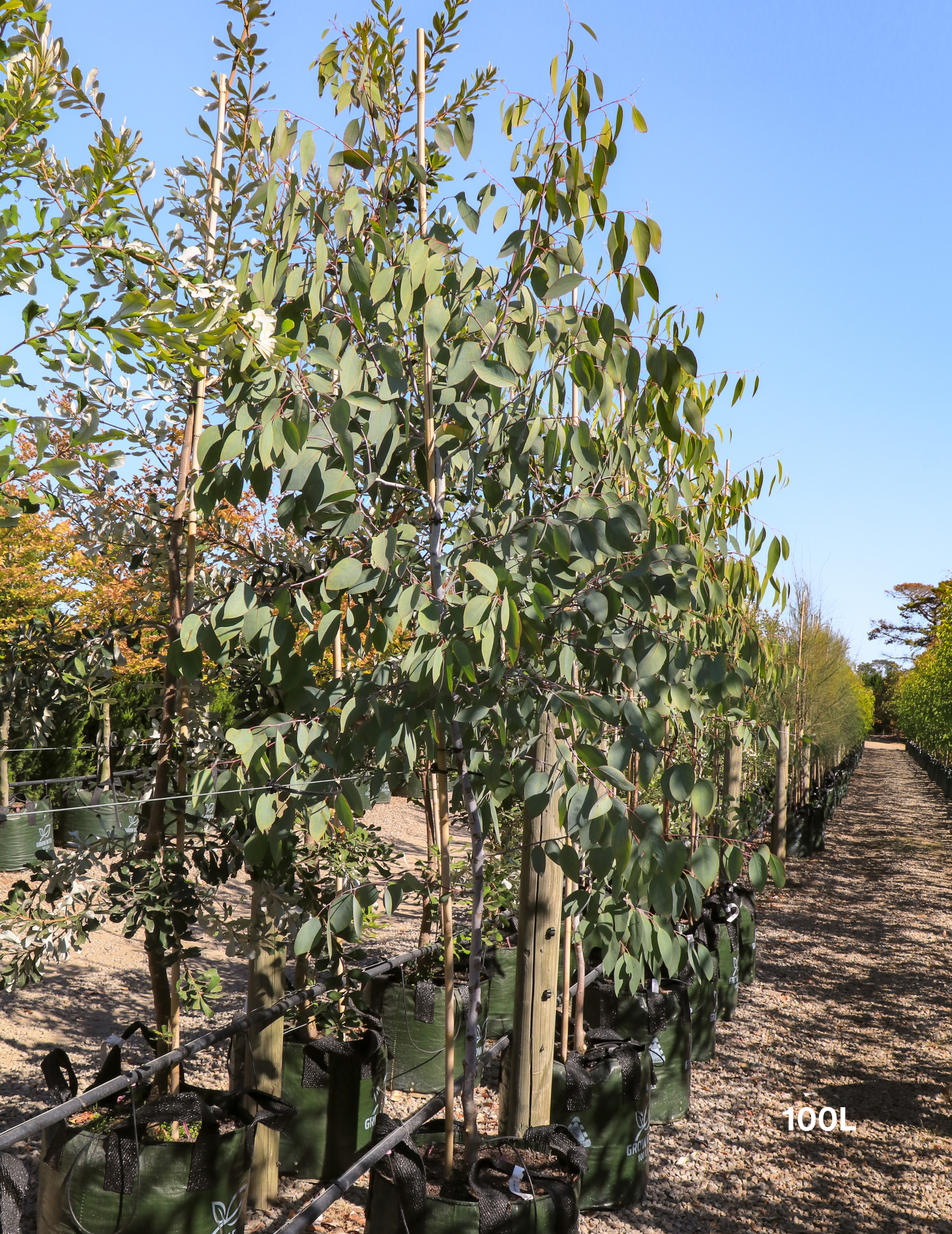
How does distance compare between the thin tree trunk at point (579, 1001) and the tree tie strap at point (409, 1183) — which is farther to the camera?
the thin tree trunk at point (579, 1001)

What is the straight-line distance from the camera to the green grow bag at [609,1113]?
2855 mm

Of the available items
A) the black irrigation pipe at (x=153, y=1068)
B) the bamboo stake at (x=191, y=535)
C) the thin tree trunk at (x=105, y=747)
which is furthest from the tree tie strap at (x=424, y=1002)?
the thin tree trunk at (x=105, y=747)

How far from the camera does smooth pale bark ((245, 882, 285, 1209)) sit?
277cm

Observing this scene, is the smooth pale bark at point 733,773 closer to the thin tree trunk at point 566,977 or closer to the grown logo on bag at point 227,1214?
the thin tree trunk at point 566,977

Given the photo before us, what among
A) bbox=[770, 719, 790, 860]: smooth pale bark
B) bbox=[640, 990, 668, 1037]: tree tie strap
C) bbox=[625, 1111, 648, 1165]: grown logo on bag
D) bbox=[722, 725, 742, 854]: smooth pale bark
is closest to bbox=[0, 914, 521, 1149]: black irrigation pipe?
bbox=[625, 1111, 648, 1165]: grown logo on bag

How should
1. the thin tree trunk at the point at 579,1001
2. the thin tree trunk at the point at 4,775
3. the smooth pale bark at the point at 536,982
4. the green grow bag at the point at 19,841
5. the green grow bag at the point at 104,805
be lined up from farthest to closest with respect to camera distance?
the green grow bag at the point at 19,841, the thin tree trunk at the point at 4,775, the thin tree trunk at the point at 579,1001, the smooth pale bark at the point at 536,982, the green grow bag at the point at 104,805

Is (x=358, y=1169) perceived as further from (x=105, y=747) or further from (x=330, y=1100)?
(x=105, y=747)

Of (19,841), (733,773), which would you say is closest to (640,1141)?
(733,773)

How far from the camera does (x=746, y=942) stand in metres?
5.55

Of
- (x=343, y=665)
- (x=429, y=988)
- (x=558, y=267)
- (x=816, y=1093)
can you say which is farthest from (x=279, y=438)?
(x=816, y=1093)

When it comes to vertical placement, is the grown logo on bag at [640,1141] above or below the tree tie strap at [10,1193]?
below

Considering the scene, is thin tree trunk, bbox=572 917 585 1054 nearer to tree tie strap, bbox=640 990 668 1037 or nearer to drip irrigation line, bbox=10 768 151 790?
tree tie strap, bbox=640 990 668 1037

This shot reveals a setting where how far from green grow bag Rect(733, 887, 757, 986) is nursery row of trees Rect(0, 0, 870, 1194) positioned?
128 inches

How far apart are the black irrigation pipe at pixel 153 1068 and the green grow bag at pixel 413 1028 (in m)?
0.71
